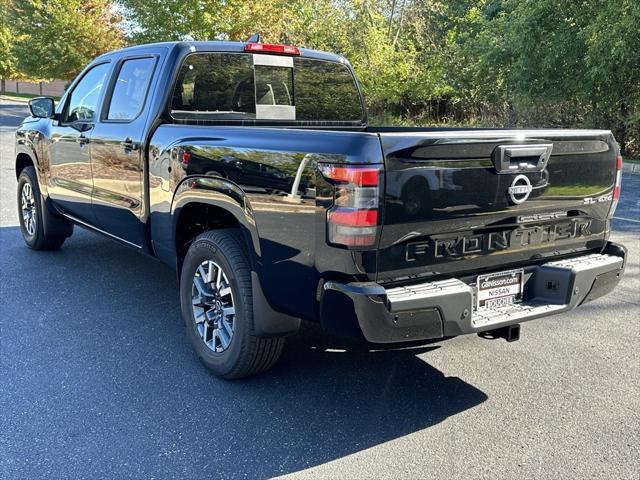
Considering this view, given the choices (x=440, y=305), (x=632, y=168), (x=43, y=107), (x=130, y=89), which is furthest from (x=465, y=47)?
(x=440, y=305)

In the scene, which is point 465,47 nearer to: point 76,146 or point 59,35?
point 76,146

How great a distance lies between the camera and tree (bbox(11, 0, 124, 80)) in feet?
137

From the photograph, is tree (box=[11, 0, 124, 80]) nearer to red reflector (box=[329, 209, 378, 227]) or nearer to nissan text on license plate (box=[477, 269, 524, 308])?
nissan text on license plate (box=[477, 269, 524, 308])

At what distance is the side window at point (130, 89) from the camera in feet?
15.3

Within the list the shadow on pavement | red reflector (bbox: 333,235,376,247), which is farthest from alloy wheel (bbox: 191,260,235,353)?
red reflector (bbox: 333,235,376,247)

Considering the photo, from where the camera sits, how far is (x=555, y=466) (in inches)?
115

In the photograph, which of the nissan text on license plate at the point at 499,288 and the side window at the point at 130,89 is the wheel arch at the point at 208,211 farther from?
the nissan text on license plate at the point at 499,288

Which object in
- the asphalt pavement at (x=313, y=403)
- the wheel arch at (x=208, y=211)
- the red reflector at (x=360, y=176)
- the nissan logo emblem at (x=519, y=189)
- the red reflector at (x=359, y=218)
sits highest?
the red reflector at (x=360, y=176)

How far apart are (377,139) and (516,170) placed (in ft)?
2.77

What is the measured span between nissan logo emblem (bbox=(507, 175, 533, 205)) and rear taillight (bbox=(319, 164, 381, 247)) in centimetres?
82

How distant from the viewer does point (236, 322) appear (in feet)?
11.7

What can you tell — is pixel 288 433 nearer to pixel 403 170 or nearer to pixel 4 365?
pixel 403 170

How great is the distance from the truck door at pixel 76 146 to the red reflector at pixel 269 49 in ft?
4.12

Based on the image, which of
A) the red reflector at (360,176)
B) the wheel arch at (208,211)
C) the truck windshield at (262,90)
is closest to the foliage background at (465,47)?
the truck windshield at (262,90)
